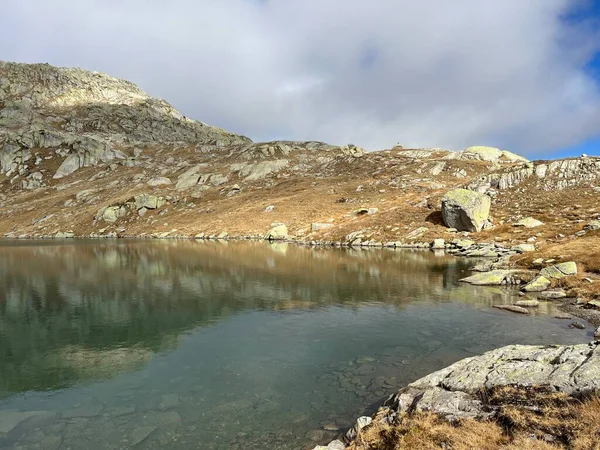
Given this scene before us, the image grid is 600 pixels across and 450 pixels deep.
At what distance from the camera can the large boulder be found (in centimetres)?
6994

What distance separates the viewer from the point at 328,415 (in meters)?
14.7

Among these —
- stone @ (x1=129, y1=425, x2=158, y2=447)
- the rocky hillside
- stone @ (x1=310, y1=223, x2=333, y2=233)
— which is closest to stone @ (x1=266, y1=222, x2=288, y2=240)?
the rocky hillside

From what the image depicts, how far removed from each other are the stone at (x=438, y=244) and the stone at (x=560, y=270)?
31.4 m

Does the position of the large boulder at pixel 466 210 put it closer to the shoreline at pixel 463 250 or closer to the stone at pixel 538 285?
the shoreline at pixel 463 250

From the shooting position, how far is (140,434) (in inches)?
543

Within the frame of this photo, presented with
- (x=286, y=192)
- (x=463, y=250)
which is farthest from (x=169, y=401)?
(x=286, y=192)

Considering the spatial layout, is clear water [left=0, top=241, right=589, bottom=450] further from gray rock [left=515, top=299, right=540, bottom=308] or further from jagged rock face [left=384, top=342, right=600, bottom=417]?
jagged rock face [left=384, top=342, right=600, bottom=417]

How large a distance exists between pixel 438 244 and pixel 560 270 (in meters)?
33.2

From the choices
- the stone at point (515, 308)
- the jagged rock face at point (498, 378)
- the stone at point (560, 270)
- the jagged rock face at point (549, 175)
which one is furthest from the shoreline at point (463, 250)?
the jagged rock face at point (549, 175)

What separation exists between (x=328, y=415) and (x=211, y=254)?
56494mm

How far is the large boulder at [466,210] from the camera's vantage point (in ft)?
229

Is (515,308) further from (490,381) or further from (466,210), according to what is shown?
(466,210)

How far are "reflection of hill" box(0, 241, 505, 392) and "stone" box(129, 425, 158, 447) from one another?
6.38m

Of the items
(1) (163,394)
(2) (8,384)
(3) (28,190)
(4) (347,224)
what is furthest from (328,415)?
(3) (28,190)
